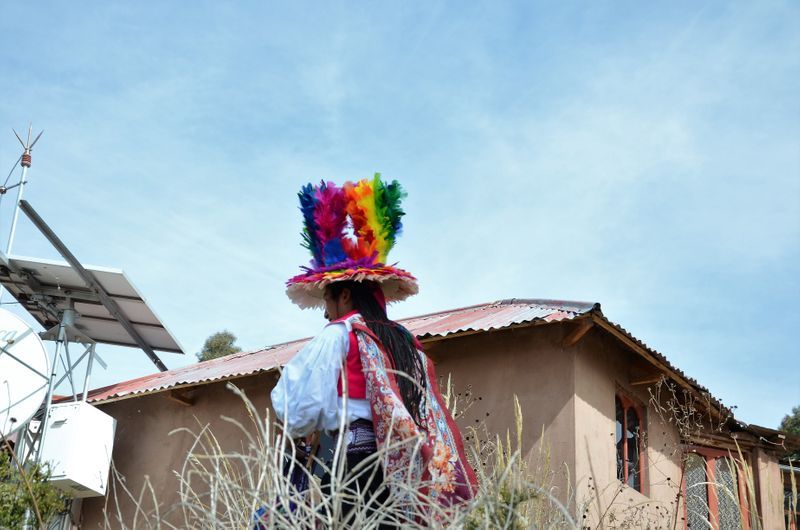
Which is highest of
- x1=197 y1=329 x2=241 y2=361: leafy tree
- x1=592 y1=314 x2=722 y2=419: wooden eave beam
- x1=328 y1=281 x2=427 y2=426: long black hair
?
x1=197 y1=329 x2=241 y2=361: leafy tree

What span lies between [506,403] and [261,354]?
4366 millimetres

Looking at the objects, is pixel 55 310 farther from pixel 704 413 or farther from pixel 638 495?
pixel 704 413

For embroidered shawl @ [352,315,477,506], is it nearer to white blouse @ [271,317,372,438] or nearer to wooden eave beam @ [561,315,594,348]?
white blouse @ [271,317,372,438]

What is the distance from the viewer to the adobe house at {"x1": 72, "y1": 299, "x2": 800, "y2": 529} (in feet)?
24.1

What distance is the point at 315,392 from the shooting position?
10.2ft

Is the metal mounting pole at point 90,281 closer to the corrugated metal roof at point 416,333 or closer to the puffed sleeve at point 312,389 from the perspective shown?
the corrugated metal roof at point 416,333

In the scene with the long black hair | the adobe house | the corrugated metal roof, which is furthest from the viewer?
the corrugated metal roof

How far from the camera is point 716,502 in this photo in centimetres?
973

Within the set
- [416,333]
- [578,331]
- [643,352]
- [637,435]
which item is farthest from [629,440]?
[416,333]

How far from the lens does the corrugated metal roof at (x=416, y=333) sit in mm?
7477

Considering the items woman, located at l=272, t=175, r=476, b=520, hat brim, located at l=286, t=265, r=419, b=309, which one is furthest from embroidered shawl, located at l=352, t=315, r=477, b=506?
Answer: hat brim, located at l=286, t=265, r=419, b=309

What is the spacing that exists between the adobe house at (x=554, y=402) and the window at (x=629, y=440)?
1 centimetres

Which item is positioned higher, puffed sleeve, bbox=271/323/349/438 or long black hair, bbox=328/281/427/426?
long black hair, bbox=328/281/427/426

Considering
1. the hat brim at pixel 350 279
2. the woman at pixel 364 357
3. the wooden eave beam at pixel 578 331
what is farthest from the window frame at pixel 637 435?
the woman at pixel 364 357
